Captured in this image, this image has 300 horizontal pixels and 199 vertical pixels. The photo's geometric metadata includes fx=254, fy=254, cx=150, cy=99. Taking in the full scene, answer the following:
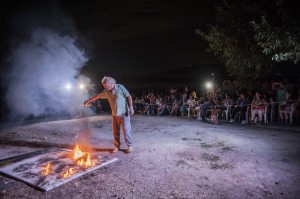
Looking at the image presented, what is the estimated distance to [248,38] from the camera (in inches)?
A: 450

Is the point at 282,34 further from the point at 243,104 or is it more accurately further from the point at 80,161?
the point at 80,161

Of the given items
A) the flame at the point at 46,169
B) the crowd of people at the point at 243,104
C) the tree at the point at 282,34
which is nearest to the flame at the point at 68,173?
the flame at the point at 46,169

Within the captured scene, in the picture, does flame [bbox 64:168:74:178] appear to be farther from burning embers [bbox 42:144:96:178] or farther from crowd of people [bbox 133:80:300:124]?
crowd of people [bbox 133:80:300:124]

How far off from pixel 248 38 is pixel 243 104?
354 centimetres

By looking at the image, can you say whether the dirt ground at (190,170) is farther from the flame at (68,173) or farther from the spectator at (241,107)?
the spectator at (241,107)

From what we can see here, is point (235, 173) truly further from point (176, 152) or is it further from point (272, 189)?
point (176, 152)

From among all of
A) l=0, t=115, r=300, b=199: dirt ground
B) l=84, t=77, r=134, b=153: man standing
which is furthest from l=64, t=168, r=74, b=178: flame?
l=84, t=77, r=134, b=153: man standing

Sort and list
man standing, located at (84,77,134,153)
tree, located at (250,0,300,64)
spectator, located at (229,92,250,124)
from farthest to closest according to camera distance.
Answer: spectator, located at (229,92,250,124)
tree, located at (250,0,300,64)
man standing, located at (84,77,134,153)

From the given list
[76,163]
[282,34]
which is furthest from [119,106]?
[282,34]

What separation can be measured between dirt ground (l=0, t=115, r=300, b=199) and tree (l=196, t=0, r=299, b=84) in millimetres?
3675

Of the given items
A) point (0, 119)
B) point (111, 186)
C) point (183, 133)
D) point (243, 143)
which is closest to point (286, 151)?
point (243, 143)

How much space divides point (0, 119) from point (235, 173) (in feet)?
114

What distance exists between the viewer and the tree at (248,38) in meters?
9.35

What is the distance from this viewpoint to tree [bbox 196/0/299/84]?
9.35 meters
